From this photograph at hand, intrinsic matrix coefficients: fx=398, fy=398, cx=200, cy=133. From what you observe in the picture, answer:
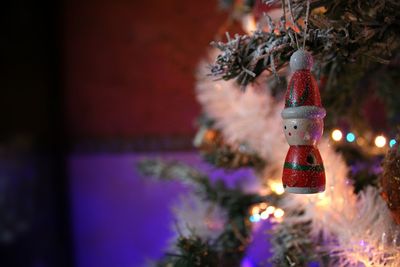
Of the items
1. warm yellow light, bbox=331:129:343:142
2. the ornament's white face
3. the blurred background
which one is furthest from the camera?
the blurred background

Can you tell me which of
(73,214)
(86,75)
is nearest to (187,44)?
(86,75)

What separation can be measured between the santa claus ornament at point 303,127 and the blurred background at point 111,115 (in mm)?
729

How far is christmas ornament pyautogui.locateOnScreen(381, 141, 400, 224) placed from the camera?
368mm

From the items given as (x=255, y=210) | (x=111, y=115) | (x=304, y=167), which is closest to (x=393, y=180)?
(x=304, y=167)

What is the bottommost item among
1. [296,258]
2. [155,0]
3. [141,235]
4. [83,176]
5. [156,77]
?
[296,258]

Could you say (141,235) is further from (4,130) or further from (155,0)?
(155,0)

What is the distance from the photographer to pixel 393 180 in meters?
0.37

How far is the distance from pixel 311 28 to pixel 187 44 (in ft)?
2.38

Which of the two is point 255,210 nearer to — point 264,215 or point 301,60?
point 264,215

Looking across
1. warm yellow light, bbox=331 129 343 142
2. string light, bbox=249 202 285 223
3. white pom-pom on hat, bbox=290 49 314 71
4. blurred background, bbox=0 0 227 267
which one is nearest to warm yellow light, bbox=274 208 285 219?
string light, bbox=249 202 285 223

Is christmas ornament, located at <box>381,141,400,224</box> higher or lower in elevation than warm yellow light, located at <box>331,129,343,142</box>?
lower

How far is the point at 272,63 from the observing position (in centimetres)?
34

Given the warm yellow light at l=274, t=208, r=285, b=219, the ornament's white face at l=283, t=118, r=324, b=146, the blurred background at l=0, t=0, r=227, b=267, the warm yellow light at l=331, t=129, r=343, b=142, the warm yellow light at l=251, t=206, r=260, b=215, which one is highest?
the blurred background at l=0, t=0, r=227, b=267

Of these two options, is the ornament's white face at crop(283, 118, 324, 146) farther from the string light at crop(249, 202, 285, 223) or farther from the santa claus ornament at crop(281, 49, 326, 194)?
the string light at crop(249, 202, 285, 223)
